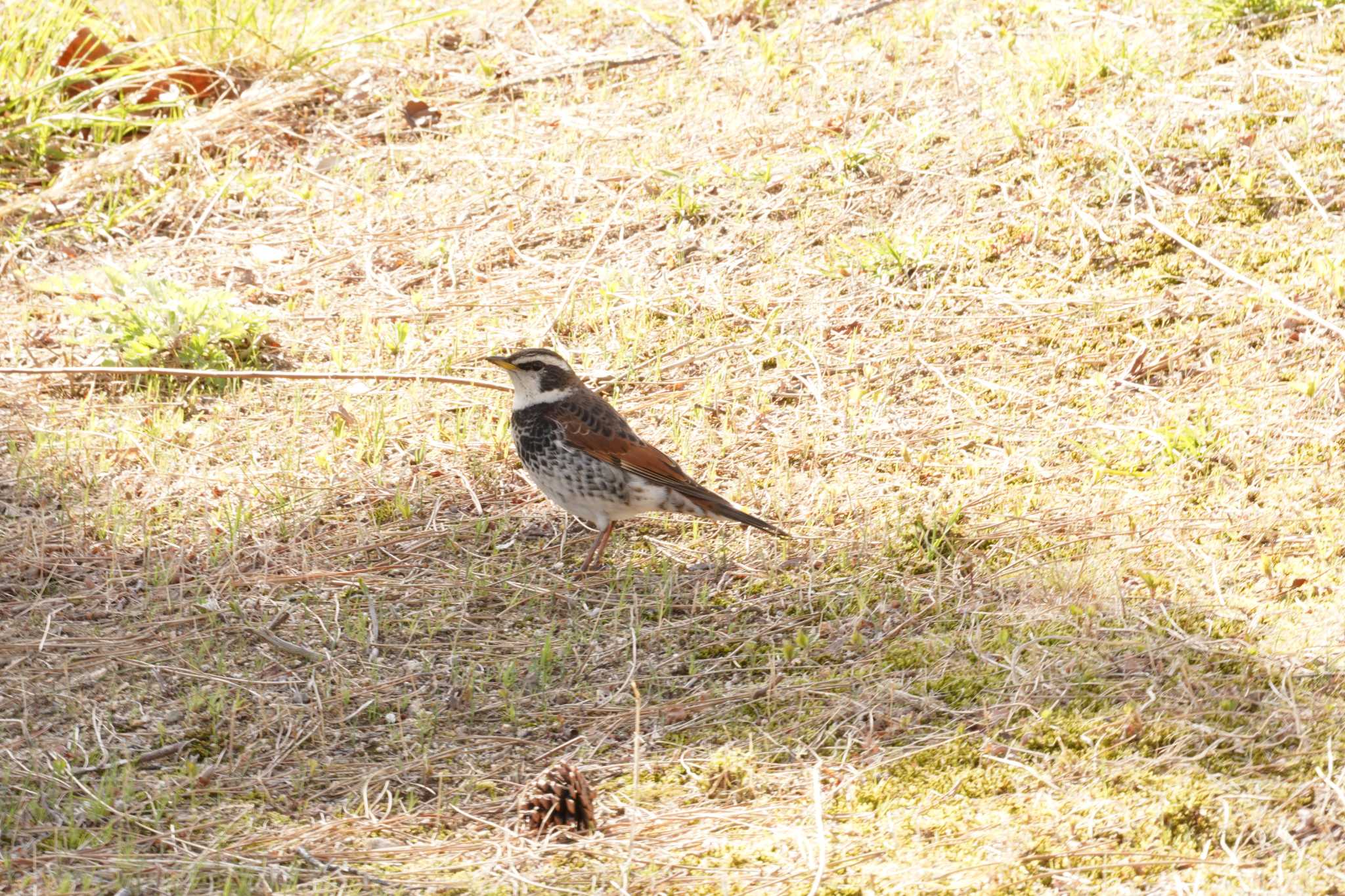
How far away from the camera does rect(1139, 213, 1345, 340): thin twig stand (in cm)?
556

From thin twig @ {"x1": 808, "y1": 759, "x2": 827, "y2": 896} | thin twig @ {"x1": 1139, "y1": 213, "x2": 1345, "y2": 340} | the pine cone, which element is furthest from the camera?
thin twig @ {"x1": 1139, "y1": 213, "x2": 1345, "y2": 340}

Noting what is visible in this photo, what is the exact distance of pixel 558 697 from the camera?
4285 millimetres

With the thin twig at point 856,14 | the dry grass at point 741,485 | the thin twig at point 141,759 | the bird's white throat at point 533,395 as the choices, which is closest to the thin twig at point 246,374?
the dry grass at point 741,485

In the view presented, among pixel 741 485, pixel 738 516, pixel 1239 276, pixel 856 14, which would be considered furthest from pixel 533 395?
pixel 856 14

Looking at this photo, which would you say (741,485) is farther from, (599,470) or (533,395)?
(533,395)

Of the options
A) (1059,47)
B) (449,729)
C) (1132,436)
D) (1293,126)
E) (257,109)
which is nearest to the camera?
(449,729)

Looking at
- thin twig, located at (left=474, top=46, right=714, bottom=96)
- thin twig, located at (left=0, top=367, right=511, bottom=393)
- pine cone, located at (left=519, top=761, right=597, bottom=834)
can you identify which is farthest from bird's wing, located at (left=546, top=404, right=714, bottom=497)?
thin twig, located at (left=474, top=46, right=714, bottom=96)

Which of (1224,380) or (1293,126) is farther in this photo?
(1293,126)

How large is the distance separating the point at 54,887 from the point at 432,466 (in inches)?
105

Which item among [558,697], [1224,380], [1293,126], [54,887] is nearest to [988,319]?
[1224,380]

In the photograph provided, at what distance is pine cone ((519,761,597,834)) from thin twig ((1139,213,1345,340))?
380cm

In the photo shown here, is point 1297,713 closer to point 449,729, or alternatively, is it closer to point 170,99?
point 449,729

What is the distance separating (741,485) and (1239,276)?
2472 millimetres

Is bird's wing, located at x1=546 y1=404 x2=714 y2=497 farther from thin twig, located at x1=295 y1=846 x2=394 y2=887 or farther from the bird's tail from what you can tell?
thin twig, located at x1=295 y1=846 x2=394 y2=887
